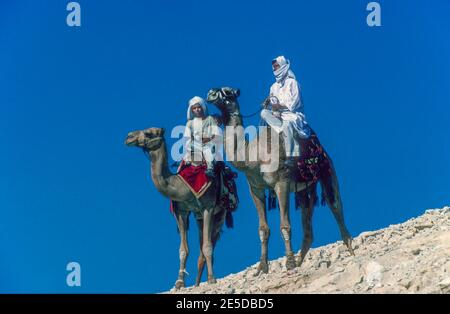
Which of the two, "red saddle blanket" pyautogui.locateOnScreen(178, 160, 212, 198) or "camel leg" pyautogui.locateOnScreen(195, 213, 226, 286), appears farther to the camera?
"camel leg" pyautogui.locateOnScreen(195, 213, 226, 286)

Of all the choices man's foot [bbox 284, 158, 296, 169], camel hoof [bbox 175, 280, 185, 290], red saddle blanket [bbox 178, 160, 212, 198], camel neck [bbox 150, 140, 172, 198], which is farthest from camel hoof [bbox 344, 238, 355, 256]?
camel neck [bbox 150, 140, 172, 198]

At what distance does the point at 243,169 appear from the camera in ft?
101

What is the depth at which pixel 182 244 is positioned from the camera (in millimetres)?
31172

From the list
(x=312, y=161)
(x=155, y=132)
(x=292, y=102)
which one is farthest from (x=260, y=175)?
(x=155, y=132)

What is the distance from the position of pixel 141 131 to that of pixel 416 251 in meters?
6.40

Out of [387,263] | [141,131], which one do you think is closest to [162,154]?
[141,131]

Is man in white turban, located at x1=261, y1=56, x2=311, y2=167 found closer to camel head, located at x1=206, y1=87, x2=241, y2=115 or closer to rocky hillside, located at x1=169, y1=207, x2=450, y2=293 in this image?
camel head, located at x1=206, y1=87, x2=241, y2=115

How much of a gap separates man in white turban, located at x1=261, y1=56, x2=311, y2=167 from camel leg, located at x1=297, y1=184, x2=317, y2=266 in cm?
139

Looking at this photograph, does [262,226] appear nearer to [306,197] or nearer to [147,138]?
[306,197]

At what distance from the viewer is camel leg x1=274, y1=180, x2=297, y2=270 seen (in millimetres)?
30250

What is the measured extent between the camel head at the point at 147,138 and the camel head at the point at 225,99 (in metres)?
1.28

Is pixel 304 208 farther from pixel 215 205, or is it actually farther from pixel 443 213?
pixel 443 213

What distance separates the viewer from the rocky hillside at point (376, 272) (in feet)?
86.3

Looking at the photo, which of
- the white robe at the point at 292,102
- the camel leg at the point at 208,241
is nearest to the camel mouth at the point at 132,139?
the camel leg at the point at 208,241
